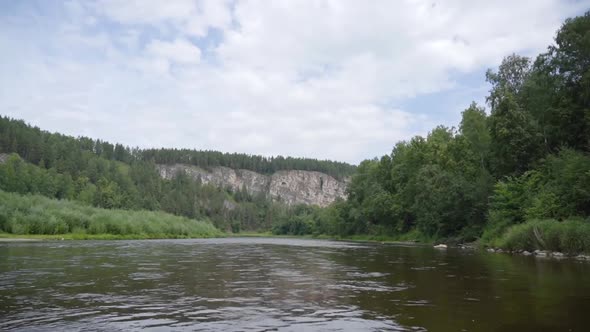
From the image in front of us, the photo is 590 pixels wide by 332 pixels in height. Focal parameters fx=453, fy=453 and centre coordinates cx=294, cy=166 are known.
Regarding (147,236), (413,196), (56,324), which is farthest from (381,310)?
(147,236)

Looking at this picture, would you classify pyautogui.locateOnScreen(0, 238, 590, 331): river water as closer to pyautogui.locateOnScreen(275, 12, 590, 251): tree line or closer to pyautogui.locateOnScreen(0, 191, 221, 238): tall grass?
pyautogui.locateOnScreen(275, 12, 590, 251): tree line

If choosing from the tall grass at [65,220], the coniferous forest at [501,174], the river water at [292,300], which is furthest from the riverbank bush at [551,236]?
the tall grass at [65,220]

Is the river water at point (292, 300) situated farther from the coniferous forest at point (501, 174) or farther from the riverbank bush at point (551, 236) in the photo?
the coniferous forest at point (501, 174)

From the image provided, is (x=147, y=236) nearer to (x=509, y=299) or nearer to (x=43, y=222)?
(x=43, y=222)

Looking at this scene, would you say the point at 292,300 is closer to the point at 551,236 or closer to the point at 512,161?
the point at 551,236

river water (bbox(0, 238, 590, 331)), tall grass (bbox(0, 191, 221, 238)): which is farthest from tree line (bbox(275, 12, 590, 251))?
tall grass (bbox(0, 191, 221, 238))

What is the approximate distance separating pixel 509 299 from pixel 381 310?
4.91 m

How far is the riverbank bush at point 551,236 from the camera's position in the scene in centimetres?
3484

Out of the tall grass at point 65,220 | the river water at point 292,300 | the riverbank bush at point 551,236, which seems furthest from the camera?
the tall grass at point 65,220

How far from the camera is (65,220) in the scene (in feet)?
261

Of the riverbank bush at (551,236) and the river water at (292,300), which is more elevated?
the riverbank bush at (551,236)

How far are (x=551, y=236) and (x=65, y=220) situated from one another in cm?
7449

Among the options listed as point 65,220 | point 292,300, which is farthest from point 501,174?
point 65,220

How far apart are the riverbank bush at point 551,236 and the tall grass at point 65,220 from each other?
221 ft
